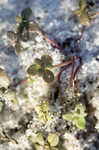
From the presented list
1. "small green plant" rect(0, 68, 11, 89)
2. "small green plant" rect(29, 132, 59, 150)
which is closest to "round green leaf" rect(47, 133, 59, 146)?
"small green plant" rect(29, 132, 59, 150)

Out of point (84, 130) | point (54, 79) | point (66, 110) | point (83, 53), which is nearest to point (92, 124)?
point (84, 130)

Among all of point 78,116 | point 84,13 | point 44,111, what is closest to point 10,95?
point 44,111

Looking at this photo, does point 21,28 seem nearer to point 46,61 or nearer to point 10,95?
point 46,61

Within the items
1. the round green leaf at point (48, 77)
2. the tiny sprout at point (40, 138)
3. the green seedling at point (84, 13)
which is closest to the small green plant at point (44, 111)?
the tiny sprout at point (40, 138)

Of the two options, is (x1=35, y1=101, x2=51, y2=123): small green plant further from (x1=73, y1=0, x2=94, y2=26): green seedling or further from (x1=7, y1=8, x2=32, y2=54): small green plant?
(x1=73, y1=0, x2=94, y2=26): green seedling

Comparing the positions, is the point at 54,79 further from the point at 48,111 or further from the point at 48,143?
the point at 48,143

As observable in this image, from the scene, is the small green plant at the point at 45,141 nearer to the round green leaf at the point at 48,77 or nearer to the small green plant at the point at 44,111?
the small green plant at the point at 44,111
